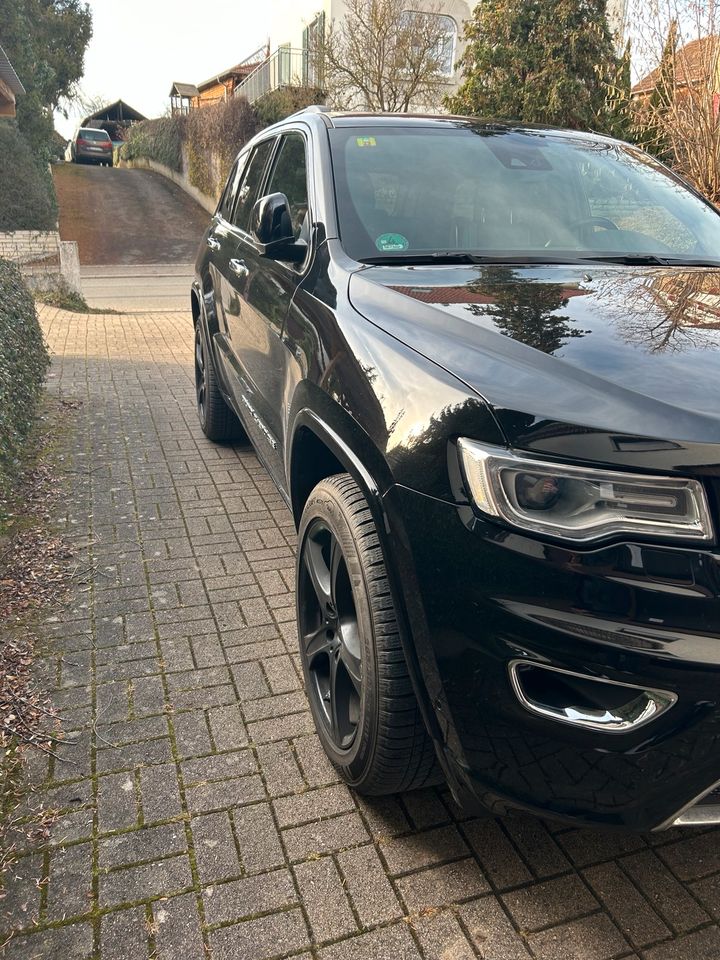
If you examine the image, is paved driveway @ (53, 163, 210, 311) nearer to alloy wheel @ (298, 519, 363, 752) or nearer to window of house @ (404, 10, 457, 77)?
window of house @ (404, 10, 457, 77)

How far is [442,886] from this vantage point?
2055 millimetres

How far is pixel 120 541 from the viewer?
4.06 m

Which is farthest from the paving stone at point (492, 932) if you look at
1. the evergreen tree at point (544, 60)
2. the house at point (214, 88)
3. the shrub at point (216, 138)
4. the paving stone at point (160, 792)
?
the house at point (214, 88)

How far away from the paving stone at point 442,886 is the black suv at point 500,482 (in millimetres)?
244

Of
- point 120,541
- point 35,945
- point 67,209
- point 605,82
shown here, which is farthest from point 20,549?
point 67,209

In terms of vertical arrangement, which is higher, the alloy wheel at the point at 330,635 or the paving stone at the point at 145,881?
the alloy wheel at the point at 330,635

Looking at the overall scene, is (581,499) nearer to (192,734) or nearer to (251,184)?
(192,734)

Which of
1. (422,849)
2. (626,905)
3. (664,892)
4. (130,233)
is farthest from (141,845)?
(130,233)

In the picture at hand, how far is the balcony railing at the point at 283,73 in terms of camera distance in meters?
22.6

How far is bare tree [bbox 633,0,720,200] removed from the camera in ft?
28.0

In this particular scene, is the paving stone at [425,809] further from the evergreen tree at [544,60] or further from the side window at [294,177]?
the evergreen tree at [544,60]

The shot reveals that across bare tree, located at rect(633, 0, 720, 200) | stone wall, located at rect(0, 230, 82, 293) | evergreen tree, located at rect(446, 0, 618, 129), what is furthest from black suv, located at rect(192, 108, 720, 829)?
evergreen tree, located at rect(446, 0, 618, 129)

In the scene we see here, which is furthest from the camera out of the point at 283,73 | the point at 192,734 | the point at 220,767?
the point at 283,73

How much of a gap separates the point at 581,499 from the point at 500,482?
0.16m
